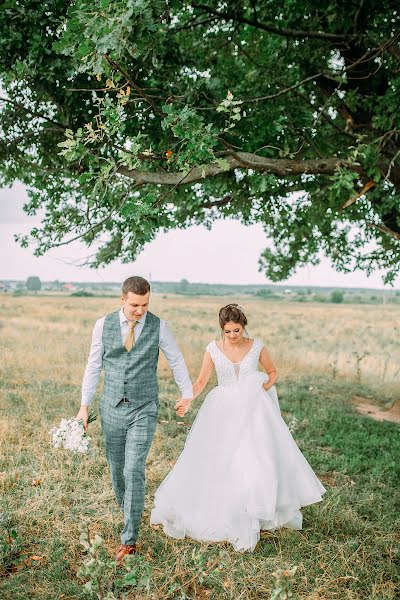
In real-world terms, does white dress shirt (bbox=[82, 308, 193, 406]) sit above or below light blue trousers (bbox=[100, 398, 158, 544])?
above

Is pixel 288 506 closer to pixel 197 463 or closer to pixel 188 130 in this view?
pixel 197 463

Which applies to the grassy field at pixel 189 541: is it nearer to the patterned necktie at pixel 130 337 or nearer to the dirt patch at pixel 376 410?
the dirt patch at pixel 376 410

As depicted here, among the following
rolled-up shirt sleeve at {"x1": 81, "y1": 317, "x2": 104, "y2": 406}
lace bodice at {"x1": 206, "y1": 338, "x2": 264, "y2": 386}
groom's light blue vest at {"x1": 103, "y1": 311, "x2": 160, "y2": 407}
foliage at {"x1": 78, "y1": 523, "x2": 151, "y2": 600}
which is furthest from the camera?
lace bodice at {"x1": 206, "y1": 338, "x2": 264, "y2": 386}

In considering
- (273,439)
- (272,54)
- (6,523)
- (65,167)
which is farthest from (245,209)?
(6,523)

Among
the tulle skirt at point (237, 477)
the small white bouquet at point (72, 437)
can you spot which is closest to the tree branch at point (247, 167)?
the tulle skirt at point (237, 477)

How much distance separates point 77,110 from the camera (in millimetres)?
7590

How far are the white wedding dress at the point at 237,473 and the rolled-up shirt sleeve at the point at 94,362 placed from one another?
1159mm

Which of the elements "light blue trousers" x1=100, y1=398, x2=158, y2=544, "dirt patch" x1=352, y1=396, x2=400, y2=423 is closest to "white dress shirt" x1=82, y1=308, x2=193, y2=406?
"light blue trousers" x1=100, y1=398, x2=158, y2=544

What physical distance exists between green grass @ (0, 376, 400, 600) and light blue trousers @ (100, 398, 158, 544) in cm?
47

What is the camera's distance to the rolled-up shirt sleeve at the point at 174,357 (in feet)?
17.0

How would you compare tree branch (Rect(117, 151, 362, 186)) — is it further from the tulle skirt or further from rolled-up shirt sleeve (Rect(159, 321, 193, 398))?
the tulle skirt

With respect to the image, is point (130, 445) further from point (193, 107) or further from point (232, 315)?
point (193, 107)

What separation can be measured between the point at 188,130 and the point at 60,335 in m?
21.2

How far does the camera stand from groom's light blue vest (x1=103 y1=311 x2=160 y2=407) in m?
4.95
